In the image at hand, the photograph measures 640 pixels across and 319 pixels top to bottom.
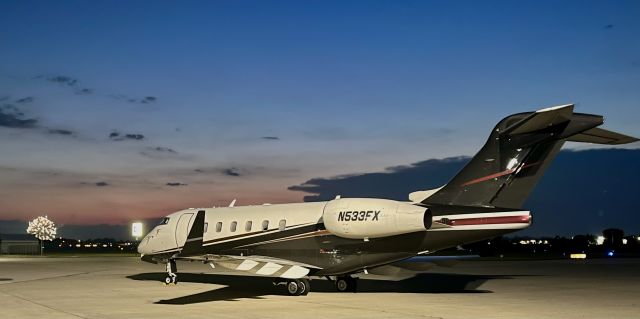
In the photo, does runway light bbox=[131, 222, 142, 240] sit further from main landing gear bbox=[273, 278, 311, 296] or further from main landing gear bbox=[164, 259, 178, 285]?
main landing gear bbox=[273, 278, 311, 296]

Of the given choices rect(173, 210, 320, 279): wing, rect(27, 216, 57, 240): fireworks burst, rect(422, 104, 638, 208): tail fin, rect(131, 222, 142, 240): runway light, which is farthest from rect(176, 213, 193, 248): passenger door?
rect(27, 216, 57, 240): fireworks burst

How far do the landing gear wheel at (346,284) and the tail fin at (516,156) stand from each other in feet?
14.2

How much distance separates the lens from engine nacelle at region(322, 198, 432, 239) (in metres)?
16.9

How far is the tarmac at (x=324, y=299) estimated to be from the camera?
49.3ft

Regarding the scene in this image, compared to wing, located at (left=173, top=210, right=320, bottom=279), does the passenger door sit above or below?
above

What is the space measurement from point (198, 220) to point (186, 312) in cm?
307

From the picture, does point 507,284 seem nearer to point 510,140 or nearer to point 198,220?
point 510,140

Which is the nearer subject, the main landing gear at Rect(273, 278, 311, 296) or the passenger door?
the main landing gear at Rect(273, 278, 311, 296)

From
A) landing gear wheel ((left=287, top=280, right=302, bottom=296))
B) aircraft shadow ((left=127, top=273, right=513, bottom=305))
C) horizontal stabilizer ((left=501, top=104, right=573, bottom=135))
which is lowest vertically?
aircraft shadow ((left=127, top=273, right=513, bottom=305))

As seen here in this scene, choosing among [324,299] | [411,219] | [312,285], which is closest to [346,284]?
[324,299]

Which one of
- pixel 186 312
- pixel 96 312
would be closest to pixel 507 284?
pixel 186 312

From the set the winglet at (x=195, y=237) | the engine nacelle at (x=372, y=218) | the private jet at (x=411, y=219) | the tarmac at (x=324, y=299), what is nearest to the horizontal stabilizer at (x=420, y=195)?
the private jet at (x=411, y=219)

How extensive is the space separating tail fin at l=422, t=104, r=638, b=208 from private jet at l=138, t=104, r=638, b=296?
0.9 inches

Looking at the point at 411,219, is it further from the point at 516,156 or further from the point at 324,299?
the point at 324,299
